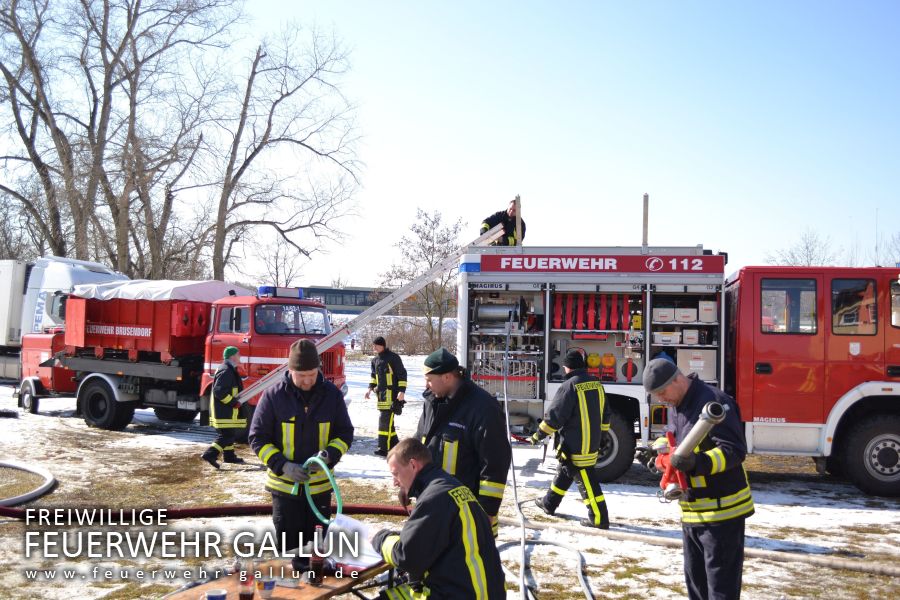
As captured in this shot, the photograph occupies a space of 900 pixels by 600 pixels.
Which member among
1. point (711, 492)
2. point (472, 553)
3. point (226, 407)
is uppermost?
point (711, 492)

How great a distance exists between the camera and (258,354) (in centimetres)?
1112

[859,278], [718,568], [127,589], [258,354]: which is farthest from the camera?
[258,354]

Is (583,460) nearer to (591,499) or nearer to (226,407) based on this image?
(591,499)

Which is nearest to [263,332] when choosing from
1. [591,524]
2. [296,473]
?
[591,524]

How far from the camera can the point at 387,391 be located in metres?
10.4

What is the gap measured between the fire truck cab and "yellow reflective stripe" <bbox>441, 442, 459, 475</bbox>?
5.55 m

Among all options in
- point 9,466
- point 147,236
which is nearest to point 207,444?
point 9,466

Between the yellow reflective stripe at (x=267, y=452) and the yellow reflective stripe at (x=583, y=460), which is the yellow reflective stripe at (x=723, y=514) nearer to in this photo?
the yellow reflective stripe at (x=267, y=452)

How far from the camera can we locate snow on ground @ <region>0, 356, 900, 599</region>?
534 centimetres

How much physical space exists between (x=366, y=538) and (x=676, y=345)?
19.5 feet

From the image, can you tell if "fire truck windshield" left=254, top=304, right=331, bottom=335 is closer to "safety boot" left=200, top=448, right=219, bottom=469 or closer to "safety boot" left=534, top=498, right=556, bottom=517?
"safety boot" left=200, top=448, right=219, bottom=469

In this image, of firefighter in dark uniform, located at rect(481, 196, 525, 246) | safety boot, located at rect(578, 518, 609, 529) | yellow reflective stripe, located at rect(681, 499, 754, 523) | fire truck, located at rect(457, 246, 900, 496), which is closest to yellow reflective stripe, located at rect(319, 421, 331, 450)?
yellow reflective stripe, located at rect(681, 499, 754, 523)

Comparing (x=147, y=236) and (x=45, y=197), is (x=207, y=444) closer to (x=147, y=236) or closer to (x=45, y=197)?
(x=147, y=236)

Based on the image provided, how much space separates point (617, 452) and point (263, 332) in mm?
5724
